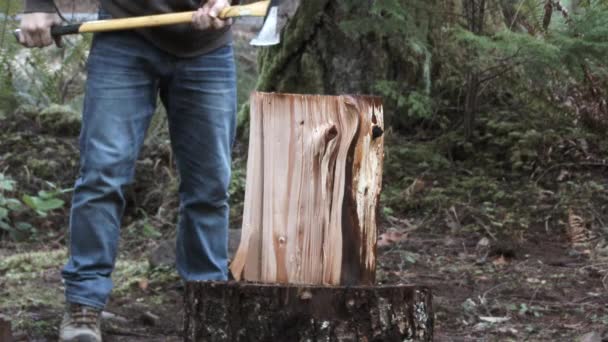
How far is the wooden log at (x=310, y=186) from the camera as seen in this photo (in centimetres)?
318

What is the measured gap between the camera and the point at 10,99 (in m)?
6.71

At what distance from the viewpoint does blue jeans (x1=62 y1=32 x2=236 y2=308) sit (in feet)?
12.5

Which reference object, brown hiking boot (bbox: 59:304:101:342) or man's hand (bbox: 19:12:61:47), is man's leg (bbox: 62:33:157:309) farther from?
man's hand (bbox: 19:12:61:47)

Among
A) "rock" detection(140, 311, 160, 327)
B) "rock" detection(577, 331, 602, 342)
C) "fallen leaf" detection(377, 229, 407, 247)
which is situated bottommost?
"rock" detection(140, 311, 160, 327)

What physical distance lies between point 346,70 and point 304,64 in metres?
0.30

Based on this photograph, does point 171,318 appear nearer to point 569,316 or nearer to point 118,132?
point 118,132

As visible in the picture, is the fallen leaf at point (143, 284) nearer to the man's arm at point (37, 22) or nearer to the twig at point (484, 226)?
the man's arm at point (37, 22)

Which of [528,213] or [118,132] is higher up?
[118,132]

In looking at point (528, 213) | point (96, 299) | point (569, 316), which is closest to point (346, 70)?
point (528, 213)

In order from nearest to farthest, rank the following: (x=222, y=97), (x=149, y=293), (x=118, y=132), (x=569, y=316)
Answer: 1. (x=118, y=132)
2. (x=222, y=97)
3. (x=569, y=316)
4. (x=149, y=293)

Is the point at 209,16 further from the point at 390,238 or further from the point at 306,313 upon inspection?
the point at 390,238

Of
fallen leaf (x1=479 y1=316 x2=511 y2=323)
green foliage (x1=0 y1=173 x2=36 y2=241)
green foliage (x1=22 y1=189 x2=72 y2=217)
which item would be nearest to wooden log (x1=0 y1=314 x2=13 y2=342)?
fallen leaf (x1=479 y1=316 x2=511 y2=323)

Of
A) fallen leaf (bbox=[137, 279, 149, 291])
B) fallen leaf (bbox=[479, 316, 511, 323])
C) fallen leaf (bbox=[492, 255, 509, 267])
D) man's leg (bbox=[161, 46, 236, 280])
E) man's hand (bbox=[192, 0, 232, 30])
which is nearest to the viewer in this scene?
man's hand (bbox=[192, 0, 232, 30])

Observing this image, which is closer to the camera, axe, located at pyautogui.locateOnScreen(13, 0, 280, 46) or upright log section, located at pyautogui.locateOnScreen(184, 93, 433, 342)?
upright log section, located at pyautogui.locateOnScreen(184, 93, 433, 342)
